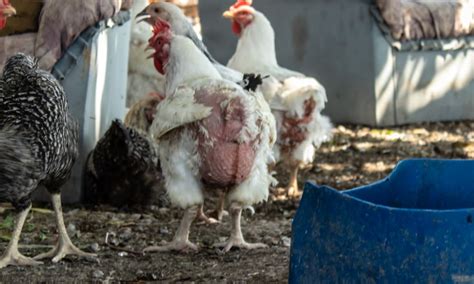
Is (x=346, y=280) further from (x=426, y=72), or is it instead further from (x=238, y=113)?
(x=426, y=72)

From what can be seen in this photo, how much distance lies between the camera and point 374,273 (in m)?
2.87

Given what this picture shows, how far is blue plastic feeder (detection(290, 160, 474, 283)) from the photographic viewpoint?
279cm

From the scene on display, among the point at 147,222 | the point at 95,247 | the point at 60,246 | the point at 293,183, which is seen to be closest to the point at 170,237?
the point at 147,222

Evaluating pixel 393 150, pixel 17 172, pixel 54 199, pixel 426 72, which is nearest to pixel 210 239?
pixel 54 199

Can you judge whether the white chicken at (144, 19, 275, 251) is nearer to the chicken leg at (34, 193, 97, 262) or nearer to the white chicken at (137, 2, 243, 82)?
the chicken leg at (34, 193, 97, 262)

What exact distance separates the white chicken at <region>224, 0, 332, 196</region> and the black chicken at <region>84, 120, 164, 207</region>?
90cm

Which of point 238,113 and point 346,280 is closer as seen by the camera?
point 346,280

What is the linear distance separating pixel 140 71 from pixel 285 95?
147 centimetres

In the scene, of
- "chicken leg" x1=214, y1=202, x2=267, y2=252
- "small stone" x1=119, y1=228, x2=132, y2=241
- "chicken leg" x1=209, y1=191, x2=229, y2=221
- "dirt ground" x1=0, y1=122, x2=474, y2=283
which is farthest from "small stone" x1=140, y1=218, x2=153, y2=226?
"chicken leg" x1=214, y1=202, x2=267, y2=252

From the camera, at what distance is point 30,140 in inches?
172

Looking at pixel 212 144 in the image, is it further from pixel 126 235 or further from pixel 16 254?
pixel 16 254

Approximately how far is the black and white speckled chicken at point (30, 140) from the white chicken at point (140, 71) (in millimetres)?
2481

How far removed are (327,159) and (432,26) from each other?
2.48m

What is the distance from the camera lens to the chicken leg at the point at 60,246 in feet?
15.6
